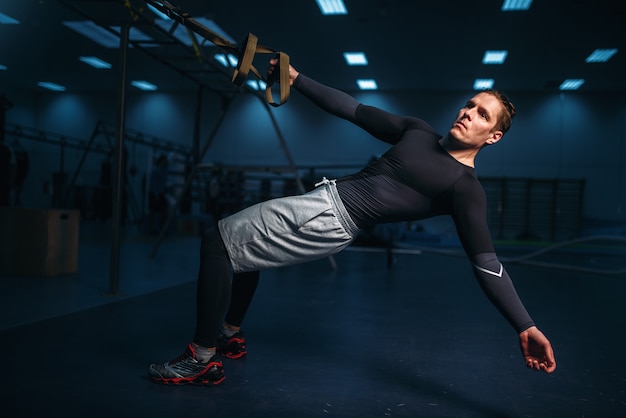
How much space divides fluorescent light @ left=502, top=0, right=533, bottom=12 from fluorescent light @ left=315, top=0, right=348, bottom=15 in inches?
87.0

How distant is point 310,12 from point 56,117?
9.23m

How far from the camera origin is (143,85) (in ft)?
39.4

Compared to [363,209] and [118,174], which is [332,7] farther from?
[363,209]

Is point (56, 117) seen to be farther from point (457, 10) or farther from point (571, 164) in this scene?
point (571, 164)

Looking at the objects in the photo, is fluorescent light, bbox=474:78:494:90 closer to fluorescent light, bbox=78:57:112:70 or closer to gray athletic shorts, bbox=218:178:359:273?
fluorescent light, bbox=78:57:112:70

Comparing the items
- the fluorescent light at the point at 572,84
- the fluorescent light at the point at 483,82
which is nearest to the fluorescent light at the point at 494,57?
the fluorescent light at the point at 483,82

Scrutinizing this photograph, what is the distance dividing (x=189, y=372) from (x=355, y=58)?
28.1ft

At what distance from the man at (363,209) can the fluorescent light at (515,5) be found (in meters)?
6.03

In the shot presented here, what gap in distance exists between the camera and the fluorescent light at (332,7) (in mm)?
6812

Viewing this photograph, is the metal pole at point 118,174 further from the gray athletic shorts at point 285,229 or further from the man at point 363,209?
the gray athletic shorts at point 285,229

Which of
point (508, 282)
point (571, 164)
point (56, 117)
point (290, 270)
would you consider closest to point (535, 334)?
point (508, 282)

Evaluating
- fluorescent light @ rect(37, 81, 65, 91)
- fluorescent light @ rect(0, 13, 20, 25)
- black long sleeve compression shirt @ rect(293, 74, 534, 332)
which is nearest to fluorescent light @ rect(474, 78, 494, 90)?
fluorescent light @ rect(0, 13, 20, 25)

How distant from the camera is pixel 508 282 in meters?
1.34

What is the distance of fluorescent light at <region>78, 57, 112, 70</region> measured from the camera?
1010 centimetres
